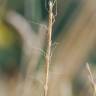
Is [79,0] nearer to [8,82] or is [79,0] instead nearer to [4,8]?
[4,8]

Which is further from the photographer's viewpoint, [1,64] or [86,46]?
[1,64]

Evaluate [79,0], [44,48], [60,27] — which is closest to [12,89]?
[44,48]

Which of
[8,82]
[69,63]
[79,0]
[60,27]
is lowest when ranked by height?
[8,82]

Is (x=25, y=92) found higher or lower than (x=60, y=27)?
lower

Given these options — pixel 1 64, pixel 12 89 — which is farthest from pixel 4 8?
pixel 12 89

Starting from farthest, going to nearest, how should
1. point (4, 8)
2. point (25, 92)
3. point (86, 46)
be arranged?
point (4, 8), point (86, 46), point (25, 92)

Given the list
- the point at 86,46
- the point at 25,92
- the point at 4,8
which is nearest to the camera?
the point at 25,92
